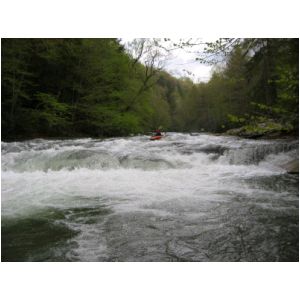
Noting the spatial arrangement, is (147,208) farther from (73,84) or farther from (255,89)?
(255,89)

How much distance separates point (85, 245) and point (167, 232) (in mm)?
844

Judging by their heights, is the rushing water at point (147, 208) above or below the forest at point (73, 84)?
below

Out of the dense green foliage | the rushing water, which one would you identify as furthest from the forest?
the rushing water

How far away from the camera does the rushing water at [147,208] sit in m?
2.90

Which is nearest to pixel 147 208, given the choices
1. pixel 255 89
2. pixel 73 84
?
pixel 73 84

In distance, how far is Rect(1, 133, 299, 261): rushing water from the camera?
9.52 feet

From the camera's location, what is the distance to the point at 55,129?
13.3 meters

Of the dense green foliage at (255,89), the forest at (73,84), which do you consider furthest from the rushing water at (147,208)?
the forest at (73,84)

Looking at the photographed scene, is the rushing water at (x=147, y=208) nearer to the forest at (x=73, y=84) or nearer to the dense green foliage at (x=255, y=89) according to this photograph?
the dense green foliage at (x=255, y=89)

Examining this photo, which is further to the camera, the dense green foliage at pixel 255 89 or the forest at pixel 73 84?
the forest at pixel 73 84

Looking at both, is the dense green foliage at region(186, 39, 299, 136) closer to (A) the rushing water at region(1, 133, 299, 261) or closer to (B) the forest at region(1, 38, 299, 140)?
(B) the forest at region(1, 38, 299, 140)
